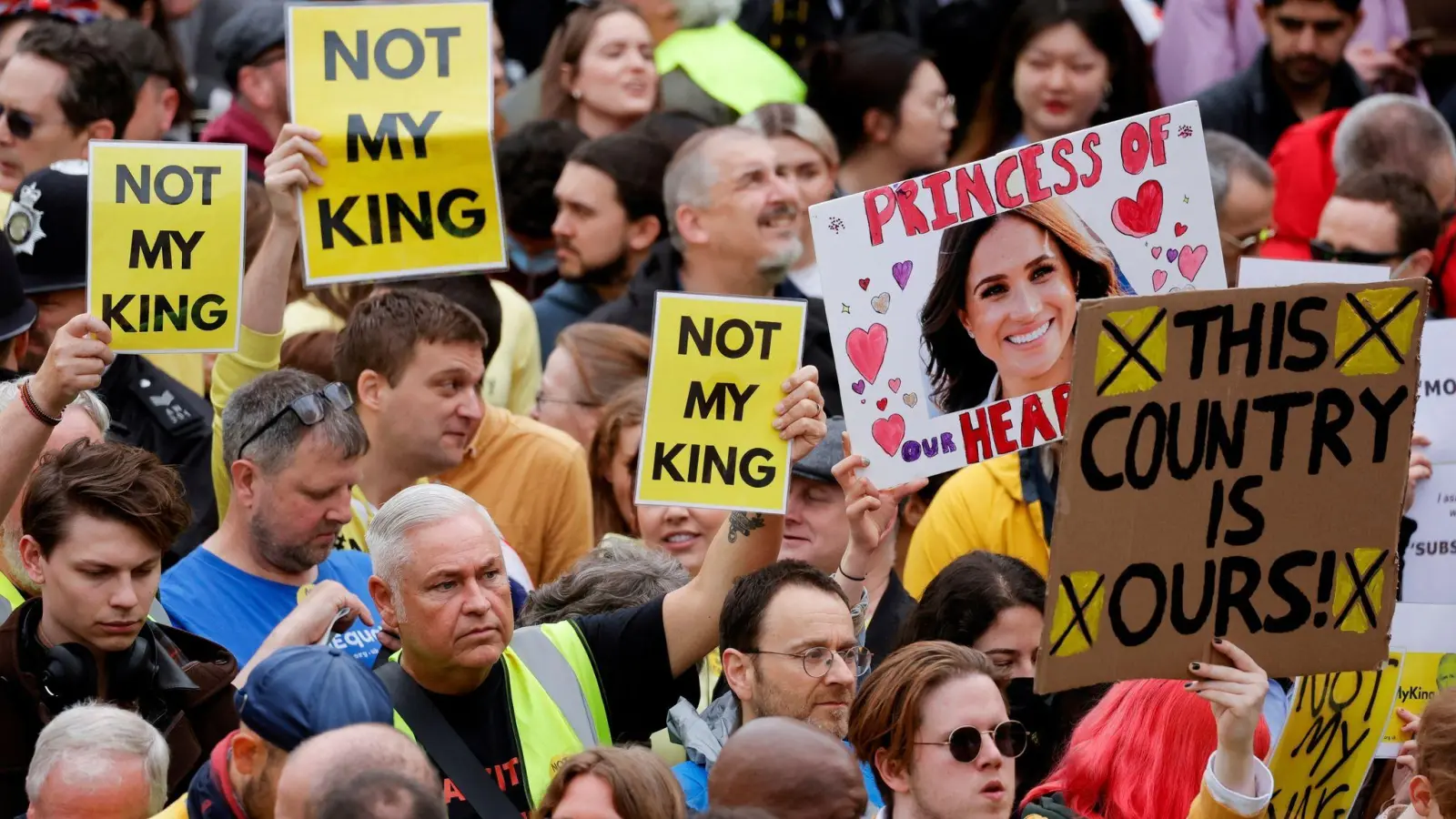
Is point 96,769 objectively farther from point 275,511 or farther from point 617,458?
point 617,458

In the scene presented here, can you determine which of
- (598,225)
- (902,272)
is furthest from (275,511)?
(598,225)

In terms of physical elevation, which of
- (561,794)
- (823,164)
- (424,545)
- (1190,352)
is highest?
(823,164)

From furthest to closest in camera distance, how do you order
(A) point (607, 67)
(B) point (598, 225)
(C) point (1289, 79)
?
(C) point (1289, 79)
(A) point (607, 67)
(B) point (598, 225)

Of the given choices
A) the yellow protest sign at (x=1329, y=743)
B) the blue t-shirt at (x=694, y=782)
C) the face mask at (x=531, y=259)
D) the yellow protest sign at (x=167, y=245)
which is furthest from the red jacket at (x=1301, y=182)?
the blue t-shirt at (x=694, y=782)

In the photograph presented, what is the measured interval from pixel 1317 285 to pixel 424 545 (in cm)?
216

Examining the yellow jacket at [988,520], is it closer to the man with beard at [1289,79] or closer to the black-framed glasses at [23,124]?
the black-framed glasses at [23,124]

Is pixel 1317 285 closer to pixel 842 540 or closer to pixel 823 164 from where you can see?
pixel 842 540

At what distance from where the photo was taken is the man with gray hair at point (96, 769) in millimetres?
4629

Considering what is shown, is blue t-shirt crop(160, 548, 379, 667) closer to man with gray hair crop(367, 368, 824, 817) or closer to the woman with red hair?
man with gray hair crop(367, 368, 824, 817)

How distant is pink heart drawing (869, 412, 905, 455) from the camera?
20.3 ft

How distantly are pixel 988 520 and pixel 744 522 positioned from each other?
58.4 inches

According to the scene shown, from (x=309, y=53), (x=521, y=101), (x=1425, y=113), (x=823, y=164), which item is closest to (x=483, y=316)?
(x=309, y=53)

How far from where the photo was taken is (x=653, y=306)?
8.75 metres

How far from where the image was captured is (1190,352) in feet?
16.9
